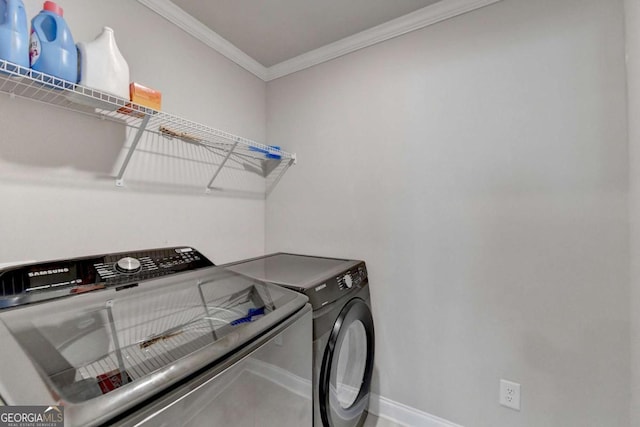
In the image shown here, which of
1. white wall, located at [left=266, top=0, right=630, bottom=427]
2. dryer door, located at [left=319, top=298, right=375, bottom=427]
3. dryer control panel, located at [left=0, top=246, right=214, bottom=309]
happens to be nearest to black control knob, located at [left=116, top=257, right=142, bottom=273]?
dryer control panel, located at [left=0, top=246, right=214, bottom=309]

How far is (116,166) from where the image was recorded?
1.42 meters

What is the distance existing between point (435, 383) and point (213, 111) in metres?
2.32

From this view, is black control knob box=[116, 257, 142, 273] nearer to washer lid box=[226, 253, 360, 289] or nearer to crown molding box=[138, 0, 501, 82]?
washer lid box=[226, 253, 360, 289]

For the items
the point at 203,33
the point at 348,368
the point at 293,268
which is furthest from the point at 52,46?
the point at 348,368

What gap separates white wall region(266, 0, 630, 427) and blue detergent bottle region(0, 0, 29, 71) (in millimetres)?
1565

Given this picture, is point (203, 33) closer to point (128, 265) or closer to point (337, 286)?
point (128, 265)

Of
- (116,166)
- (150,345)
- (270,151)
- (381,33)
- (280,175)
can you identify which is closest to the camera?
(150,345)

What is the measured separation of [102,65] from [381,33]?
5.30 ft

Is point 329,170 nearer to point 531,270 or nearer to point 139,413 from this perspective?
point 531,270

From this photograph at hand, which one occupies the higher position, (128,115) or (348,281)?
(128,115)

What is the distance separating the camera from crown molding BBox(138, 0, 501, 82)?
1.59m

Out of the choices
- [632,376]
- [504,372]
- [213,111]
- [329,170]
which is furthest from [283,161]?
[632,376]

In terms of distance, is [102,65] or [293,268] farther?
[293,268]

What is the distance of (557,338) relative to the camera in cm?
137
